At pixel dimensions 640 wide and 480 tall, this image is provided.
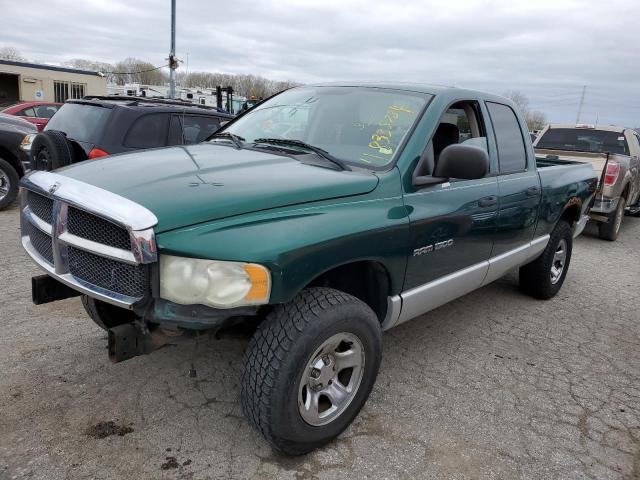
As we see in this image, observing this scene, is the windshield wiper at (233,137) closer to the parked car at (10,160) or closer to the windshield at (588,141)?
the parked car at (10,160)

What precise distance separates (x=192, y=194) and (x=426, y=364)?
2.19 m

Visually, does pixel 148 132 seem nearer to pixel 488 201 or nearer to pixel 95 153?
pixel 95 153

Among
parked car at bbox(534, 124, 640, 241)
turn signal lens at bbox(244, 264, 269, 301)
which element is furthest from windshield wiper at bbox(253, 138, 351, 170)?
parked car at bbox(534, 124, 640, 241)

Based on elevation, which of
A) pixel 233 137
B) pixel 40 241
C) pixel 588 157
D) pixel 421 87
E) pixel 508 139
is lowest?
pixel 40 241

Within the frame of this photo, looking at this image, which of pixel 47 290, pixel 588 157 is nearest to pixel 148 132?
pixel 47 290

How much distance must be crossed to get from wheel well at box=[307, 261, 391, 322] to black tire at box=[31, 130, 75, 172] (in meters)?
4.06

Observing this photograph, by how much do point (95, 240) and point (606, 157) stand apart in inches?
321

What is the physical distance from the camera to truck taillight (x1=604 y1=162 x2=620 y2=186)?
26.1ft

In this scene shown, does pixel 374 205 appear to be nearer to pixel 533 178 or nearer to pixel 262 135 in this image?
pixel 262 135

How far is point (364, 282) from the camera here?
293 cm


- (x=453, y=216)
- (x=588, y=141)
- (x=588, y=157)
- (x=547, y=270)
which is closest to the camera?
(x=453, y=216)

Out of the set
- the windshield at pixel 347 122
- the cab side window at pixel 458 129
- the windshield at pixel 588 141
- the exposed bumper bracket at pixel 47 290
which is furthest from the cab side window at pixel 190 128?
the windshield at pixel 588 141

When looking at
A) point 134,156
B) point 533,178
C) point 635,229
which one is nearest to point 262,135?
point 134,156

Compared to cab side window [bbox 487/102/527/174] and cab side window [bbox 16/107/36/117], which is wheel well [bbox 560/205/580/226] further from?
cab side window [bbox 16/107/36/117]
